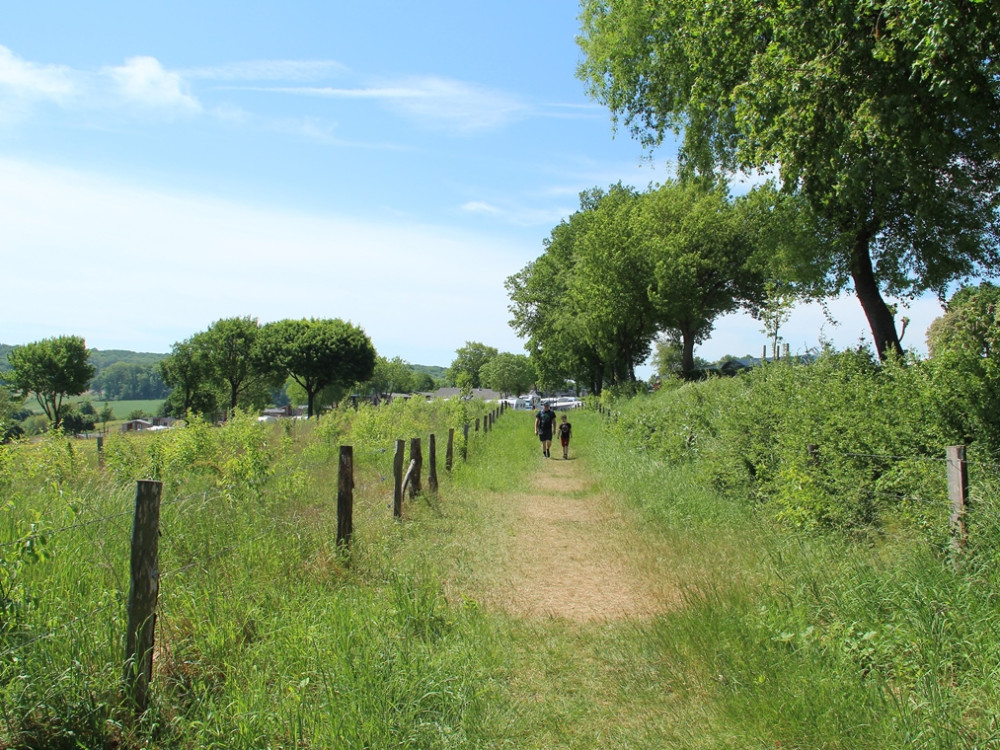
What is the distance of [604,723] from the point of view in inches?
177

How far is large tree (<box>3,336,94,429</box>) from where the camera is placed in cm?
6944

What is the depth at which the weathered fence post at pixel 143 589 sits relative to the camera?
13.4 feet

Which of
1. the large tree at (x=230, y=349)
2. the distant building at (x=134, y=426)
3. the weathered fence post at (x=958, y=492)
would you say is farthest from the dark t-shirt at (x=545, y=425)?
the large tree at (x=230, y=349)

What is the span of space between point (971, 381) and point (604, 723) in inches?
185

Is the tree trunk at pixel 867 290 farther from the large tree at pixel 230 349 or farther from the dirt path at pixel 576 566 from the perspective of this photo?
the large tree at pixel 230 349

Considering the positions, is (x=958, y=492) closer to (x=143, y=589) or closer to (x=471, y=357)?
(x=143, y=589)

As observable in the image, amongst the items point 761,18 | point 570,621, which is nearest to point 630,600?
point 570,621

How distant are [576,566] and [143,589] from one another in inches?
214

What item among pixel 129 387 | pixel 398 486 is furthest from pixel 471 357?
pixel 398 486

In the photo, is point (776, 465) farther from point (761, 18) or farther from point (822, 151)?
point (761, 18)

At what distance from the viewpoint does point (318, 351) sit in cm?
7056

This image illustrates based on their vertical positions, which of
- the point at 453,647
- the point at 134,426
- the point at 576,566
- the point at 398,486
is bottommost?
the point at 134,426

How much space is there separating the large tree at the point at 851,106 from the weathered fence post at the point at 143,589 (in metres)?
7.47

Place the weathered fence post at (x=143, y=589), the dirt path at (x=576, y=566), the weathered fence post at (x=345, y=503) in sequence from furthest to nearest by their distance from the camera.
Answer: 1. the weathered fence post at (x=345, y=503)
2. the dirt path at (x=576, y=566)
3. the weathered fence post at (x=143, y=589)
